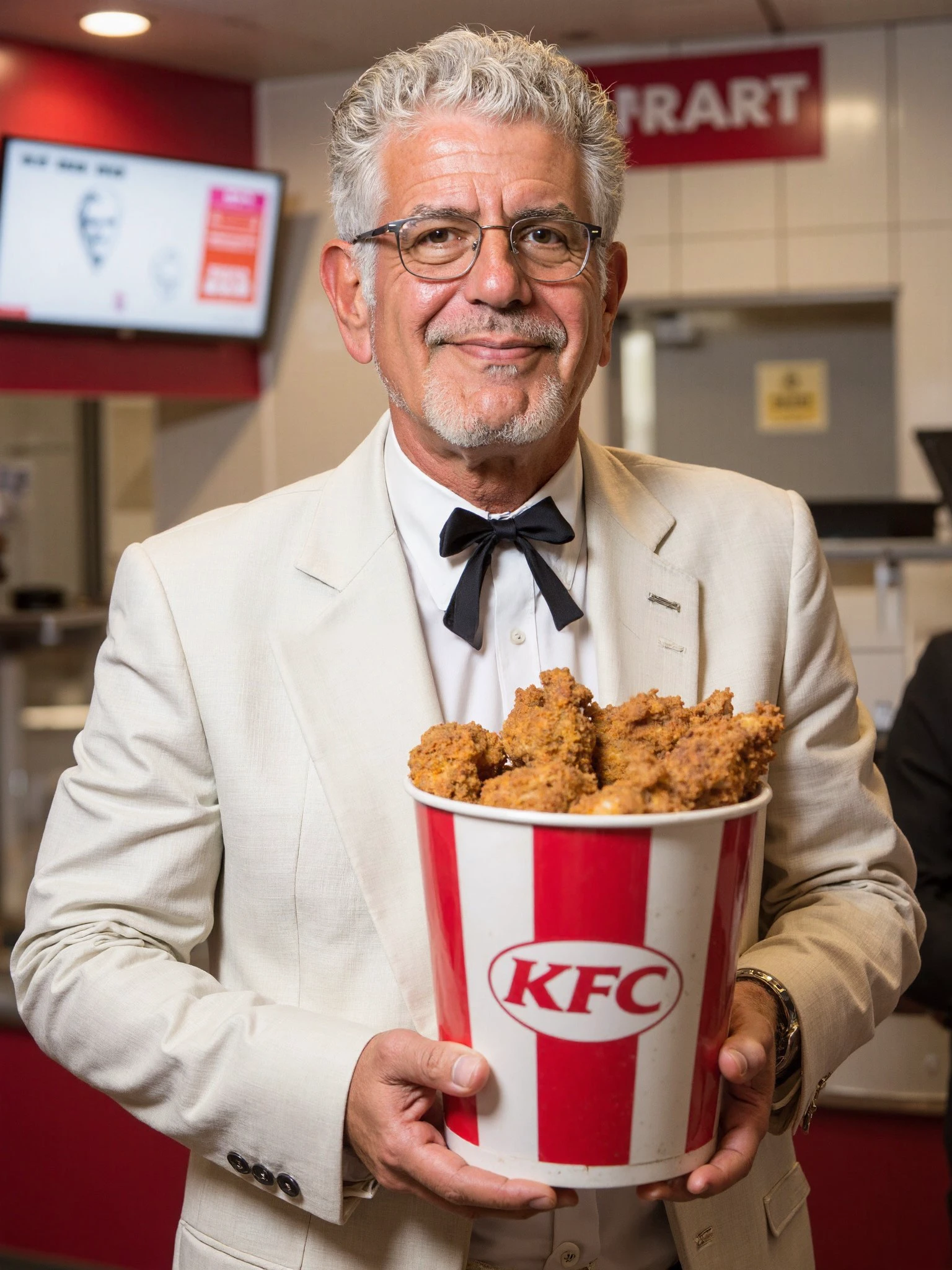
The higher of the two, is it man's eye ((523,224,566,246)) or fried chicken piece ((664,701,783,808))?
man's eye ((523,224,566,246))

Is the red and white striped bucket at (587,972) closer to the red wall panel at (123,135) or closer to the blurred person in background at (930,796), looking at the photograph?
the blurred person in background at (930,796)

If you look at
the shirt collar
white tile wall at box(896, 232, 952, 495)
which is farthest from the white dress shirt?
white tile wall at box(896, 232, 952, 495)

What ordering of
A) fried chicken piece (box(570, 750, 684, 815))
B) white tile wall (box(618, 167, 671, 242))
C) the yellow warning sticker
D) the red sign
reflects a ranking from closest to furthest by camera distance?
1. fried chicken piece (box(570, 750, 684, 815))
2. the red sign
3. white tile wall (box(618, 167, 671, 242))
4. the yellow warning sticker

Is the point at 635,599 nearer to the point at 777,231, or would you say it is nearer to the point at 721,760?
the point at 721,760

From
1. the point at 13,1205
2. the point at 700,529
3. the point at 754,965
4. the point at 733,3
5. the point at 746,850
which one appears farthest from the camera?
the point at 733,3

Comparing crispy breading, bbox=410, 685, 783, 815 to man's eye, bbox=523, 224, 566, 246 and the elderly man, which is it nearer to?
the elderly man

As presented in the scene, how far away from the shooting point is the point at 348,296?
1.43m

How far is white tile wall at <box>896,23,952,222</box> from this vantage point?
196 inches

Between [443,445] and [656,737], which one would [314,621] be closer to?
[443,445]

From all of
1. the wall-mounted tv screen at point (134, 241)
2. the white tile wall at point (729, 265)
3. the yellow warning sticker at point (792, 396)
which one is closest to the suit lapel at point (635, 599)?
the wall-mounted tv screen at point (134, 241)

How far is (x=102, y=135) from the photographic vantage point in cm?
510

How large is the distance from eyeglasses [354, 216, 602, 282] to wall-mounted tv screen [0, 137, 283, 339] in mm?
3636

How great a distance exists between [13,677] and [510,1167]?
4523 millimetres

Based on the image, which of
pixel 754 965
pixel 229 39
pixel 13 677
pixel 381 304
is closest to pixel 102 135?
pixel 229 39
